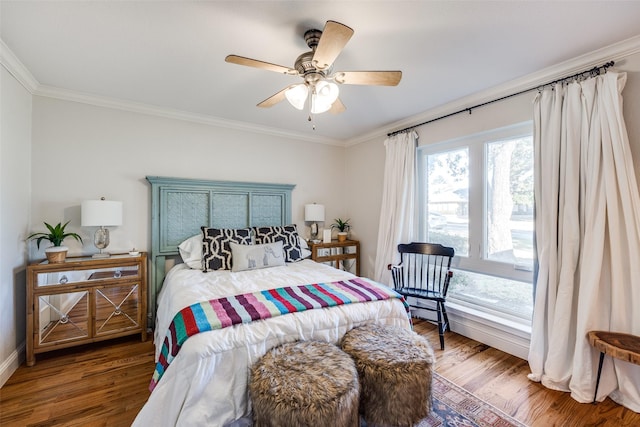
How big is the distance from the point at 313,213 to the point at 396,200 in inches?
46.5

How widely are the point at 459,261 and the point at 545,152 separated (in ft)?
4.39

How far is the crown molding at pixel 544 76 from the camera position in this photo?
1.91 metres

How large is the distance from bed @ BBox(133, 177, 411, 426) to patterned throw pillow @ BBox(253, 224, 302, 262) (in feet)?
0.04

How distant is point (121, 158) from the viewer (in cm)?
296

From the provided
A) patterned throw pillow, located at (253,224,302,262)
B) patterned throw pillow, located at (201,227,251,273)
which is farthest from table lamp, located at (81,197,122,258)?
patterned throw pillow, located at (253,224,302,262)

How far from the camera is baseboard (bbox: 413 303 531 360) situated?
8.04 ft

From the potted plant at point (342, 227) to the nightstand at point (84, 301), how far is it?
98.3 inches

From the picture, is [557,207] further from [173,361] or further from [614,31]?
[173,361]

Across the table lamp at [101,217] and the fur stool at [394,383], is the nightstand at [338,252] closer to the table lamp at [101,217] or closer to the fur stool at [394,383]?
the fur stool at [394,383]

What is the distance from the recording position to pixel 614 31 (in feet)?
5.82

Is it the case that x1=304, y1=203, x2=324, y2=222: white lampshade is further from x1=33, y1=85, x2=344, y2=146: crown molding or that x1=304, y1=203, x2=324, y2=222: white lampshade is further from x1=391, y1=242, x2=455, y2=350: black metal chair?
x1=391, y1=242, x2=455, y2=350: black metal chair

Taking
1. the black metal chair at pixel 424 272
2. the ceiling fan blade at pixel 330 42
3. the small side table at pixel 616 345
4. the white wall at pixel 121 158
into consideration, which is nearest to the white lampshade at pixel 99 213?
the white wall at pixel 121 158

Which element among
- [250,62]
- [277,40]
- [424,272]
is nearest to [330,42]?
[250,62]

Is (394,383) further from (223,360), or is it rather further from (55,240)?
(55,240)
